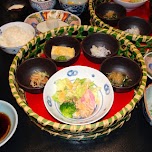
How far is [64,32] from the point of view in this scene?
→ 69.2 inches

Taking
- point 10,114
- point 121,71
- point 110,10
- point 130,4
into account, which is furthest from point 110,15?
point 10,114

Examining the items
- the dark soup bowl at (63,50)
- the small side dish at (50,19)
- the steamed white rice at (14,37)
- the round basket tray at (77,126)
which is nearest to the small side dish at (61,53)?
the dark soup bowl at (63,50)

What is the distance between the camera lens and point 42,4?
7.39ft

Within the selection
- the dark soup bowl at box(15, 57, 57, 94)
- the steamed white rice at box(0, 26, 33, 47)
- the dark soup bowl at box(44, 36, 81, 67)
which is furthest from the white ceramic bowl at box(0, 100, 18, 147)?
the steamed white rice at box(0, 26, 33, 47)

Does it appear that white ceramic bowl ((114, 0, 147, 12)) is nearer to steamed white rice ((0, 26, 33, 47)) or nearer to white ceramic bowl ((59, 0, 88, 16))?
white ceramic bowl ((59, 0, 88, 16))

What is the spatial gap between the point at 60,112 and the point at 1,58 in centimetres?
78

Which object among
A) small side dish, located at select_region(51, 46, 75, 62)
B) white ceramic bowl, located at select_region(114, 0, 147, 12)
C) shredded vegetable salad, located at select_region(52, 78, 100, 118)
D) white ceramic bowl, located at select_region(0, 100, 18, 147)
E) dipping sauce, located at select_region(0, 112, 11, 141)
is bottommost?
dipping sauce, located at select_region(0, 112, 11, 141)

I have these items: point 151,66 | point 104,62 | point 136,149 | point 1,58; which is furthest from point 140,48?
point 1,58

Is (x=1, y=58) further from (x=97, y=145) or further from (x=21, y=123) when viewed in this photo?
(x=97, y=145)

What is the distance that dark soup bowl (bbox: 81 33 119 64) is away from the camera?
167 centimetres

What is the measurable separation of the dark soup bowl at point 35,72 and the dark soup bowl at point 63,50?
6 centimetres

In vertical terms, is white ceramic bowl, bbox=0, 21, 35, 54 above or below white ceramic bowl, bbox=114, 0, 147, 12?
below

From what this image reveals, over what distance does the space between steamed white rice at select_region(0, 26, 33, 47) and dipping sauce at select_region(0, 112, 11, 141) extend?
24.6 inches

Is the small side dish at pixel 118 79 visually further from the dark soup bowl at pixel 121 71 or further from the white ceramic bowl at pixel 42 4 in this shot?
the white ceramic bowl at pixel 42 4
